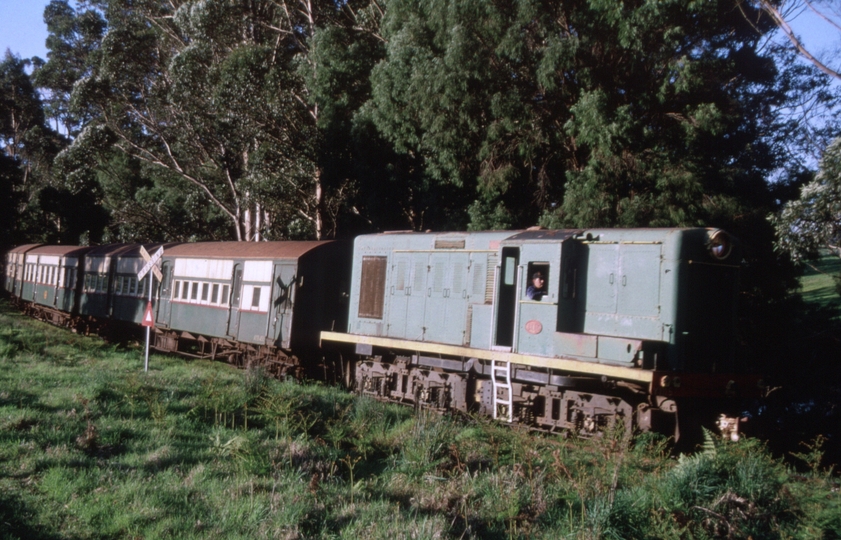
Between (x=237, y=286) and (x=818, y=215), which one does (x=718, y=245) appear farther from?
(x=237, y=286)

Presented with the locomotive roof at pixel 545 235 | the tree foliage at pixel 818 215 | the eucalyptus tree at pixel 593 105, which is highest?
the eucalyptus tree at pixel 593 105

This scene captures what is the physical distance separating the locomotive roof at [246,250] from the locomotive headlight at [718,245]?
27.5 feet

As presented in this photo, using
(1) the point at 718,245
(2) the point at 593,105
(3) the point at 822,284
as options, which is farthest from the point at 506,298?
(3) the point at 822,284

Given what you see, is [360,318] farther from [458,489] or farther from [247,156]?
[247,156]

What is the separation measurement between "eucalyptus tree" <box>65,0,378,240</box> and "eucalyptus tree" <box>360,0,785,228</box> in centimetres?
704

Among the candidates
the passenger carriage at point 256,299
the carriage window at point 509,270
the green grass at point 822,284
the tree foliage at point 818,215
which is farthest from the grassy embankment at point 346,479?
the green grass at point 822,284

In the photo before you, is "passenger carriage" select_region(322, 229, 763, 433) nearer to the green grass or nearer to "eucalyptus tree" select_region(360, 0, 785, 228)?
"eucalyptus tree" select_region(360, 0, 785, 228)

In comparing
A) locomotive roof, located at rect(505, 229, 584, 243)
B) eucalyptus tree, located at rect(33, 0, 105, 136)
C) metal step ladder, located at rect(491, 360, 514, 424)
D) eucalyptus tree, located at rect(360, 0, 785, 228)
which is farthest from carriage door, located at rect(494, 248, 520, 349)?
eucalyptus tree, located at rect(33, 0, 105, 136)

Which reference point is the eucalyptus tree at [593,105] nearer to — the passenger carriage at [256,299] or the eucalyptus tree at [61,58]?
the passenger carriage at [256,299]

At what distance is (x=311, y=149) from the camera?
23.9 m

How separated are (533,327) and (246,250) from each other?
8.74 metres

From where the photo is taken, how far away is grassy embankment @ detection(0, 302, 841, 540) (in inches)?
253

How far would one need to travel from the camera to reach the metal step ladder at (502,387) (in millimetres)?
10859

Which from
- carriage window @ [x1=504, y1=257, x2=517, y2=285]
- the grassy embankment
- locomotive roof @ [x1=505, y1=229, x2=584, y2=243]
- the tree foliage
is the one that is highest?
the tree foliage
